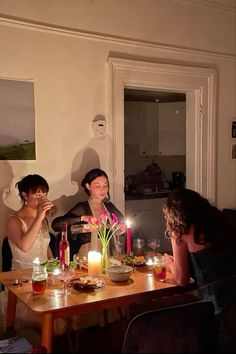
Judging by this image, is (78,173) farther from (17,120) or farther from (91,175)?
(17,120)

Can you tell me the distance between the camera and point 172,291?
7.28ft

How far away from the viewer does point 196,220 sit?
2.04 m

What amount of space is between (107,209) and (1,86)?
1.20m

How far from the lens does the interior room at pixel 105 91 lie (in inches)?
120

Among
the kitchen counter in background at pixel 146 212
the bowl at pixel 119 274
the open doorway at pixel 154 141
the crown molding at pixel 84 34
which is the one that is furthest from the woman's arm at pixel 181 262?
the open doorway at pixel 154 141

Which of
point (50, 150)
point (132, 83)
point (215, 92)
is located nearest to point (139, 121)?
point (215, 92)

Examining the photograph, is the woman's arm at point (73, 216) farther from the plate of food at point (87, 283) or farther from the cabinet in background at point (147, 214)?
the cabinet in background at point (147, 214)

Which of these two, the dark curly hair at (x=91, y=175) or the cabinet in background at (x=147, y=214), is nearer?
the dark curly hair at (x=91, y=175)

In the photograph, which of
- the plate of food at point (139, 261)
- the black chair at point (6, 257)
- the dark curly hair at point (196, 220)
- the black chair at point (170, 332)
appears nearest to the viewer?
the black chair at point (170, 332)

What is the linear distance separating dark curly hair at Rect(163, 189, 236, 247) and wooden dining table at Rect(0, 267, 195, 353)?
33 centimetres

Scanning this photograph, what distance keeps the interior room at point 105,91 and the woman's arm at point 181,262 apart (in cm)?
8

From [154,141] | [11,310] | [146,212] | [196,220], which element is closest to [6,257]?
[11,310]

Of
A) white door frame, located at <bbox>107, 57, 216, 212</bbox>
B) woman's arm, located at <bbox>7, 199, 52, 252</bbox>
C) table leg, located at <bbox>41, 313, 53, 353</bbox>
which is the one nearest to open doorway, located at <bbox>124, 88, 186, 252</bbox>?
white door frame, located at <bbox>107, 57, 216, 212</bbox>

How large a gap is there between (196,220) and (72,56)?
1.88 m
